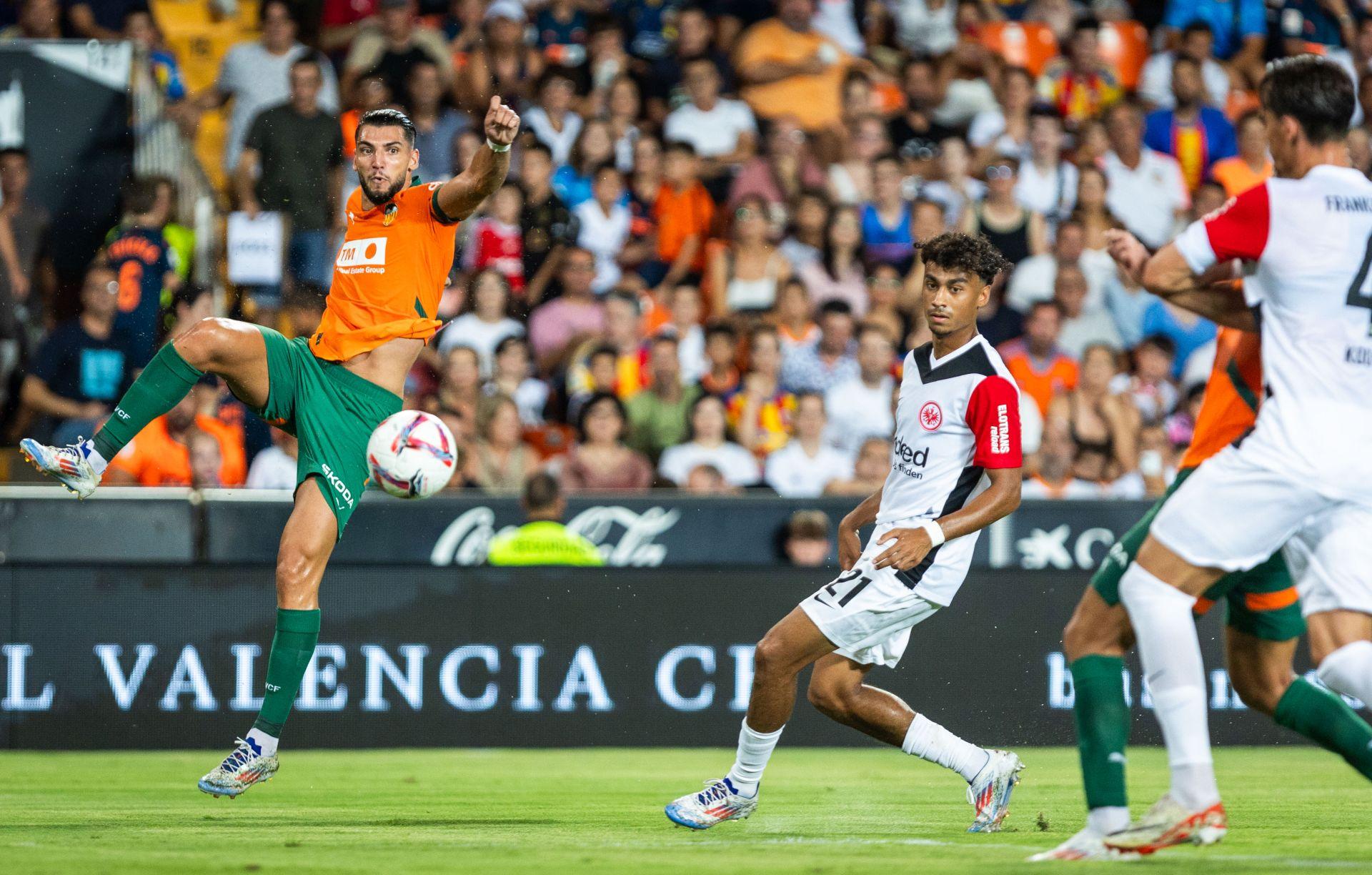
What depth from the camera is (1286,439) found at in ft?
16.4

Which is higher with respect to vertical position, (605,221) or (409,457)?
(605,221)

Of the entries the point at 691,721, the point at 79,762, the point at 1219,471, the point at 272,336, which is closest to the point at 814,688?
the point at 1219,471

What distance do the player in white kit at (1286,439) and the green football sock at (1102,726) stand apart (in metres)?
0.13

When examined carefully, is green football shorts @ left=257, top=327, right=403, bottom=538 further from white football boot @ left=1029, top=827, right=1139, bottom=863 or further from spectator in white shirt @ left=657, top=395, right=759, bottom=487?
spectator in white shirt @ left=657, top=395, right=759, bottom=487

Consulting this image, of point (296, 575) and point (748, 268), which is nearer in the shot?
point (296, 575)

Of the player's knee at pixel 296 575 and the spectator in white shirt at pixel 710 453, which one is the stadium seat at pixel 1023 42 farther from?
the player's knee at pixel 296 575

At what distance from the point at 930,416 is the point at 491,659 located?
15.3 ft

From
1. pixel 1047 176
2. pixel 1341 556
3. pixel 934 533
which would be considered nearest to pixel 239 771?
pixel 934 533

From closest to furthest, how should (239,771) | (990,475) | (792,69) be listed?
1. (990,475)
2. (239,771)
3. (792,69)

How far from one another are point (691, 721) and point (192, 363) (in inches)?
Answer: 179

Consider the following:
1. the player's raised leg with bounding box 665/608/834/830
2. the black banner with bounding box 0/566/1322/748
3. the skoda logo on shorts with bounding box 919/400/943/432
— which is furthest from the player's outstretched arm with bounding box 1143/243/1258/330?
the black banner with bounding box 0/566/1322/748

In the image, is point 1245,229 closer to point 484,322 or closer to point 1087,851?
point 1087,851

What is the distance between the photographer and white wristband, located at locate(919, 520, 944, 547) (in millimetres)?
6297

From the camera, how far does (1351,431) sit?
501 centimetres
